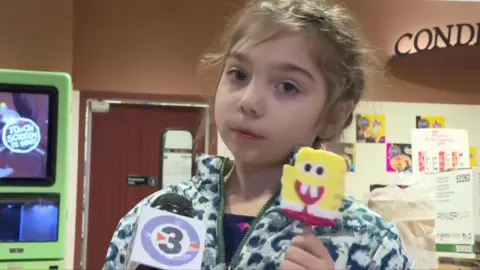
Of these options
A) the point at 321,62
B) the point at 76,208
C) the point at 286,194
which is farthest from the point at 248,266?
the point at 76,208

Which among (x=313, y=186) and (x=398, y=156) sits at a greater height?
(x=398, y=156)

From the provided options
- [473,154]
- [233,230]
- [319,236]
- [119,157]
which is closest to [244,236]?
[233,230]

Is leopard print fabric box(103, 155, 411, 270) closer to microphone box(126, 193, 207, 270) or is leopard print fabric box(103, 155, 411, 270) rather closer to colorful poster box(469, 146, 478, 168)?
microphone box(126, 193, 207, 270)

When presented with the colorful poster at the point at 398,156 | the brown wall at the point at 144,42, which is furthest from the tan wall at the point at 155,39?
the colorful poster at the point at 398,156

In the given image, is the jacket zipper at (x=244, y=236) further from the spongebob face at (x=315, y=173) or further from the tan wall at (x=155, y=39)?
the tan wall at (x=155, y=39)

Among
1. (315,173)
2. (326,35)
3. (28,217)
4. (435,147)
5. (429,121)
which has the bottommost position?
(28,217)

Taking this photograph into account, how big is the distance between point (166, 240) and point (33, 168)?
5.31ft

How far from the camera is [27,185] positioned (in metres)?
2.37

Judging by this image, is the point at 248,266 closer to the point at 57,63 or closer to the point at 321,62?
the point at 321,62

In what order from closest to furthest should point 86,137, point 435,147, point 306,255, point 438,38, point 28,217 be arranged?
point 306,255 → point 28,217 → point 435,147 → point 86,137 → point 438,38

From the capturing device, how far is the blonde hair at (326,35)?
109cm

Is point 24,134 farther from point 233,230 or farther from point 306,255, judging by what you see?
point 306,255

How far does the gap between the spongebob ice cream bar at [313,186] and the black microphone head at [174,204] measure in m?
0.19

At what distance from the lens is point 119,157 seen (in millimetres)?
4859
